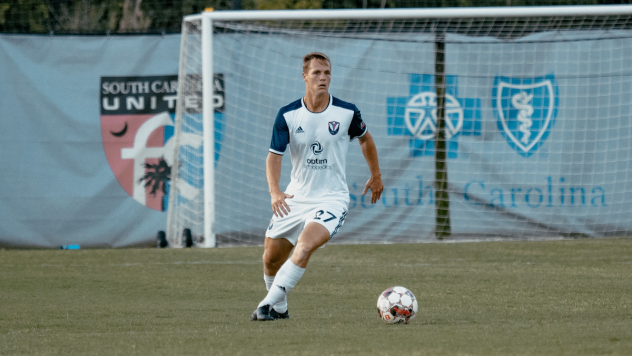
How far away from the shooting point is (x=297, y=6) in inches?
856

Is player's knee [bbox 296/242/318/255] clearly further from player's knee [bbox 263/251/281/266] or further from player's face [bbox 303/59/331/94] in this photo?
player's face [bbox 303/59/331/94]

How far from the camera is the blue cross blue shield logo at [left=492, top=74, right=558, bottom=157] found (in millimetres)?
11188

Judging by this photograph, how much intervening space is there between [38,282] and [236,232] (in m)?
3.71

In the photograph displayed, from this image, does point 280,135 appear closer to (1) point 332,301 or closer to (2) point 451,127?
(1) point 332,301

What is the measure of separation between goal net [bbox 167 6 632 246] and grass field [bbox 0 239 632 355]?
724 millimetres

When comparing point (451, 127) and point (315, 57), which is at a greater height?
point (315, 57)

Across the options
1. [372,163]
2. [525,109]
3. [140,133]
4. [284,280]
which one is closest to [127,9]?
[140,133]

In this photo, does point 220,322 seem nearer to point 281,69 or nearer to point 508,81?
point 281,69

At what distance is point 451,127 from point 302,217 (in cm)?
628

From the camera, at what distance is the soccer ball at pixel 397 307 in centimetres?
493

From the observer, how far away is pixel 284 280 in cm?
504

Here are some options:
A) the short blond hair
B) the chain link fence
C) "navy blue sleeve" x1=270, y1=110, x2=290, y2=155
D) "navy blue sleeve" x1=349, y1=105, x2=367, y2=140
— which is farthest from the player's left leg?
the chain link fence

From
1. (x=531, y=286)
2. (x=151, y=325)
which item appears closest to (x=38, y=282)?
(x=151, y=325)

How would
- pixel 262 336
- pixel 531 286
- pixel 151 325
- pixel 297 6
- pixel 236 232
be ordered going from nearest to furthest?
pixel 262 336, pixel 151 325, pixel 531 286, pixel 236 232, pixel 297 6
